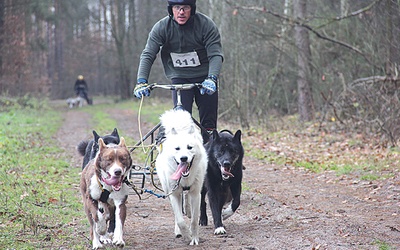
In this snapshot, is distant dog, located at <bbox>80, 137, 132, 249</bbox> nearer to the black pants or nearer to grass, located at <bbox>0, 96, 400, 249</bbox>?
grass, located at <bbox>0, 96, 400, 249</bbox>

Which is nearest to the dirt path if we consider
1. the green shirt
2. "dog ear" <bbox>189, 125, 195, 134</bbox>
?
"dog ear" <bbox>189, 125, 195, 134</bbox>

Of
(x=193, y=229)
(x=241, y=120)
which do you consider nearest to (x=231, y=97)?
(x=241, y=120)

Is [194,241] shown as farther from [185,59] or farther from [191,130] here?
[185,59]

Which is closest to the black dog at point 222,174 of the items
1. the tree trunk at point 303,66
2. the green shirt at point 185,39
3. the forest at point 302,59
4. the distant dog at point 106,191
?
the green shirt at point 185,39

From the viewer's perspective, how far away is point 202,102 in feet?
21.3

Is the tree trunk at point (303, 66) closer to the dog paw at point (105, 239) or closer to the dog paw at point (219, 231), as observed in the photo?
the dog paw at point (219, 231)

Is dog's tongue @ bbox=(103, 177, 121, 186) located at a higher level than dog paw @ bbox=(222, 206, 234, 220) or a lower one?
higher

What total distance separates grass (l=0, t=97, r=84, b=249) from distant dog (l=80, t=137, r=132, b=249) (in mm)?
324

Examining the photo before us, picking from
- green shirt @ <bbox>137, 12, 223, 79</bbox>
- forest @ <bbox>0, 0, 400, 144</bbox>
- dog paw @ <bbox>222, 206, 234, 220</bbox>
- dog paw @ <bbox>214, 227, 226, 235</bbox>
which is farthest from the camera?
forest @ <bbox>0, 0, 400, 144</bbox>

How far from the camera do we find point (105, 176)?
4.87m

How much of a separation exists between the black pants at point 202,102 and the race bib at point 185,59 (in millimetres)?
176

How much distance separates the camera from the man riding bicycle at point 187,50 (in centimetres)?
611

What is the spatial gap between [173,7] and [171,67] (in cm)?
73

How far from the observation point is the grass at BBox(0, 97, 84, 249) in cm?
541
